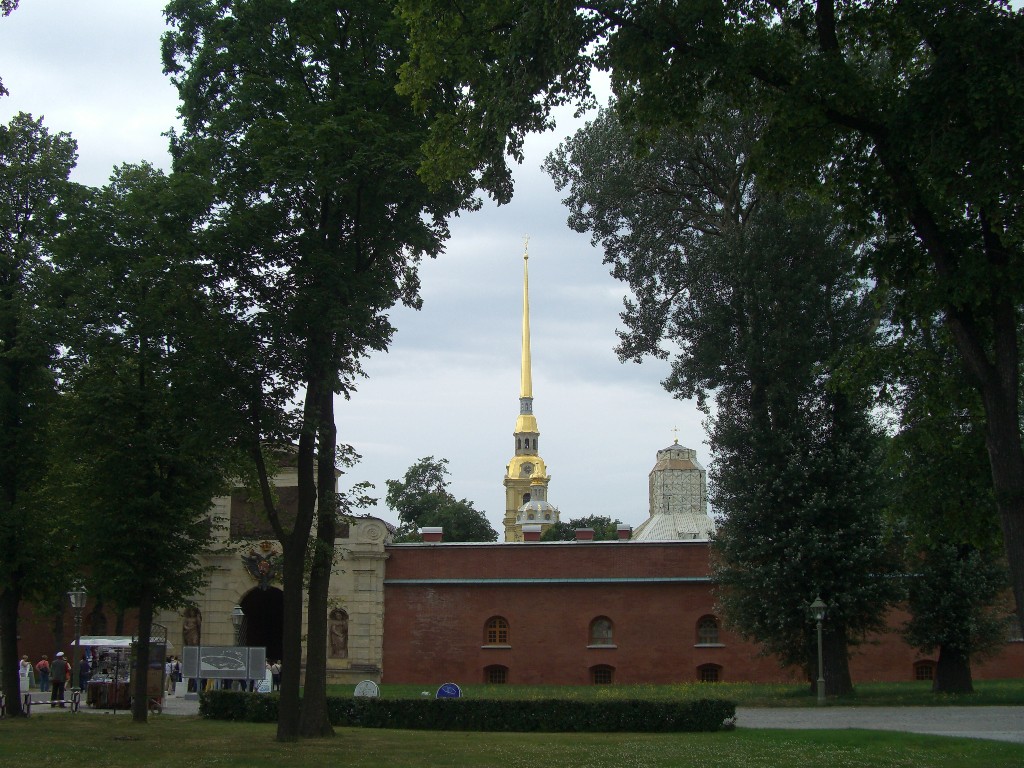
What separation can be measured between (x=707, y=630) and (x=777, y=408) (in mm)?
12132

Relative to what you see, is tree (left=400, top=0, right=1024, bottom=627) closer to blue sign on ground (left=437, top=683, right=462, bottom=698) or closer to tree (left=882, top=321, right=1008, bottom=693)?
tree (left=882, top=321, right=1008, bottom=693)

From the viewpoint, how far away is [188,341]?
18.7m

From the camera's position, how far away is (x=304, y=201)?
19.0m

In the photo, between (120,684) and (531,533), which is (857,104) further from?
(531,533)

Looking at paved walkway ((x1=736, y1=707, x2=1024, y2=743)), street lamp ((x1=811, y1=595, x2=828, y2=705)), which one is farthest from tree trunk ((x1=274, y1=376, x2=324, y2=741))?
street lamp ((x1=811, y1=595, x2=828, y2=705))

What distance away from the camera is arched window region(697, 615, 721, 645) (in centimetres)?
3834

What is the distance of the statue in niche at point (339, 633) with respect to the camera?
39.8 metres

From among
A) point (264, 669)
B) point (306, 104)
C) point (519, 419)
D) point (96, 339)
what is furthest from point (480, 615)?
point (519, 419)

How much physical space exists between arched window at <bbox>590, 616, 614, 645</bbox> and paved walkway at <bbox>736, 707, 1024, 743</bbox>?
11.6 meters

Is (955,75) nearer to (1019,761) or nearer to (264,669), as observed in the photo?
(1019,761)

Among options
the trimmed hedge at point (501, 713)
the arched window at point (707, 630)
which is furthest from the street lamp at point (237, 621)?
the arched window at point (707, 630)

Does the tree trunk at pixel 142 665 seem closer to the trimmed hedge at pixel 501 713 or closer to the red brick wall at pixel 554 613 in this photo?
the trimmed hedge at pixel 501 713

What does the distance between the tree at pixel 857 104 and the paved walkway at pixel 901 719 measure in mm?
8396

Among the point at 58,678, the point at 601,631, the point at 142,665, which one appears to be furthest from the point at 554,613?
the point at 142,665
